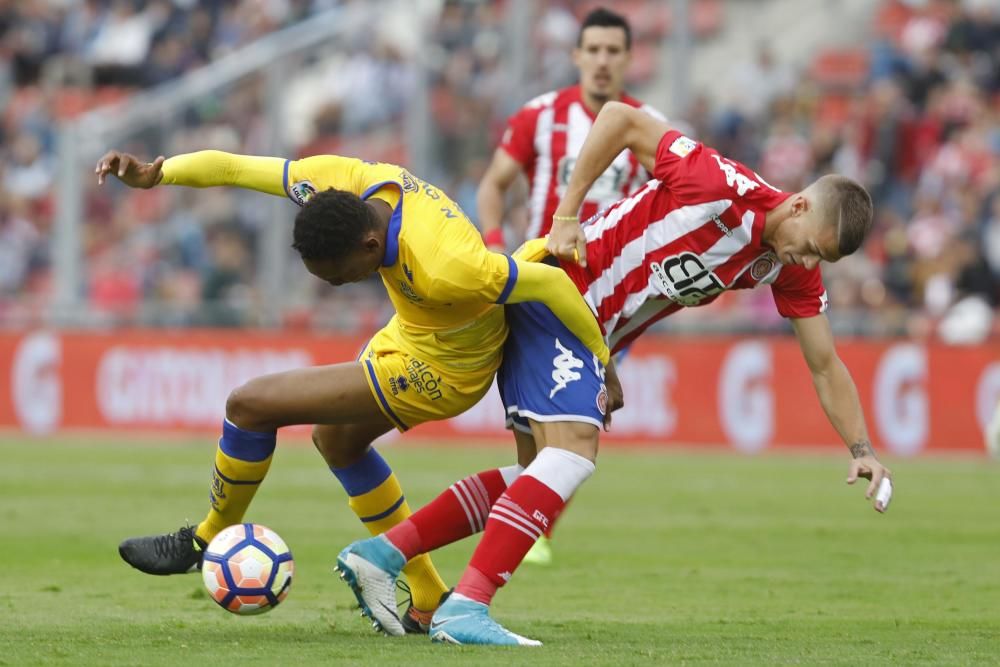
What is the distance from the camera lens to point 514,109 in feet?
65.8

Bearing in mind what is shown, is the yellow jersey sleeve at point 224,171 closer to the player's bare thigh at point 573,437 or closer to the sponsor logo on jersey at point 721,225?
the player's bare thigh at point 573,437

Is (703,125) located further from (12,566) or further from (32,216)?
(12,566)

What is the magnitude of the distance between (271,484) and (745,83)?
31.8 ft

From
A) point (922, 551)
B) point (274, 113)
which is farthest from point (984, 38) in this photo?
point (922, 551)

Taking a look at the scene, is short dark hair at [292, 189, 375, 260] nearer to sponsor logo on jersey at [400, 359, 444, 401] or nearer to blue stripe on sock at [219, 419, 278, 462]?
sponsor logo on jersey at [400, 359, 444, 401]

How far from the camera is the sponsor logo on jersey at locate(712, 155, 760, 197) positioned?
693cm

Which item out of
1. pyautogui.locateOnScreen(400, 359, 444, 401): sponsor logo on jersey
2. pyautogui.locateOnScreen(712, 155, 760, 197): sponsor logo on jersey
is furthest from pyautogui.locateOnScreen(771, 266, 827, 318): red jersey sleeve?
pyautogui.locateOnScreen(400, 359, 444, 401): sponsor logo on jersey

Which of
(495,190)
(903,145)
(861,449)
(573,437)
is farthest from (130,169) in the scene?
(903,145)

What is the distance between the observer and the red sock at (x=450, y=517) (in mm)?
6820

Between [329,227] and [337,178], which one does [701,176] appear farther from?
[329,227]

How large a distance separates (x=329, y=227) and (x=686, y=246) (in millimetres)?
1629

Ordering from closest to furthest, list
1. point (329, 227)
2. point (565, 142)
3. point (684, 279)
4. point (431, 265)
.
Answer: point (329, 227), point (431, 265), point (684, 279), point (565, 142)

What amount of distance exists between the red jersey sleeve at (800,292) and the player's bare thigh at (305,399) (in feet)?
5.87

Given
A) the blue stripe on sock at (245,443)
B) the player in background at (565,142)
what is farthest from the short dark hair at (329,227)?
the player in background at (565,142)
